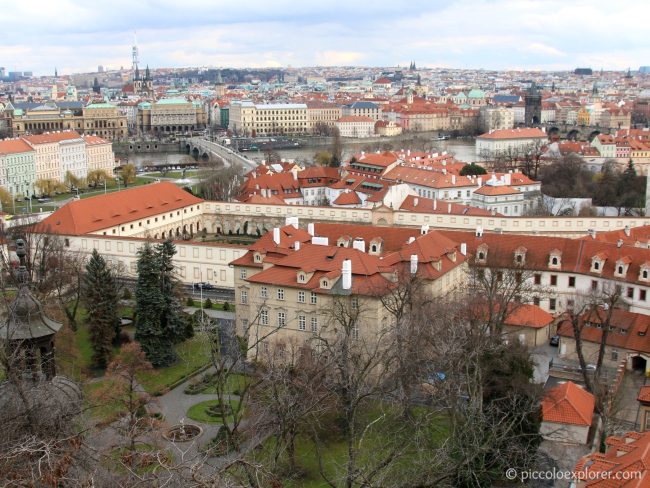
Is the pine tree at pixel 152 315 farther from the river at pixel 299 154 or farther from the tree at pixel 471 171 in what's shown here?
the river at pixel 299 154

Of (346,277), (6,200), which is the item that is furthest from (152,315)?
(6,200)

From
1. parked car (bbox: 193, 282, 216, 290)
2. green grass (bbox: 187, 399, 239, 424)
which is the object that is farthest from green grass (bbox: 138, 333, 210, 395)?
parked car (bbox: 193, 282, 216, 290)

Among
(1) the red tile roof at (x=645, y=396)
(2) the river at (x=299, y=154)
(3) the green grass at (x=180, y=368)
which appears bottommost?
(2) the river at (x=299, y=154)

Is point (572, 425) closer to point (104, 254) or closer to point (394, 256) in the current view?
point (394, 256)

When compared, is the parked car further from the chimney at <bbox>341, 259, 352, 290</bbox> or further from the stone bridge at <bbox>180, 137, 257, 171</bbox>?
the stone bridge at <bbox>180, 137, 257, 171</bbox>

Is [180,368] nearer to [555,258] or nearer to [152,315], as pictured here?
[152,315]

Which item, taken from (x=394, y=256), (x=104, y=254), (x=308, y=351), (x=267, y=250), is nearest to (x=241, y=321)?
(x=267, y=250)

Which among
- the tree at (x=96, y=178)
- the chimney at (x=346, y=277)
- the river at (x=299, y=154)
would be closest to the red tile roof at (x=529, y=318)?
the chimney at (x=346, y=277)
